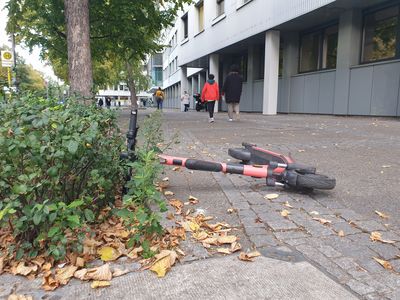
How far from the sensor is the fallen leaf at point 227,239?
2.66 meters

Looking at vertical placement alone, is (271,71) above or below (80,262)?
above

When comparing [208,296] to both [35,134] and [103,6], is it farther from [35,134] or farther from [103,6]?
[103,6]

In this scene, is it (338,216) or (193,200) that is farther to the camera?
(193,200)

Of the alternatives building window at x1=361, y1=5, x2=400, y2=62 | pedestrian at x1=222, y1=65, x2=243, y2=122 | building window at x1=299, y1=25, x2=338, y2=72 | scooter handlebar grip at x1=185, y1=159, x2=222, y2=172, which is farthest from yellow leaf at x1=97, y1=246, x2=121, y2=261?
building window at x1=299, y1=25, x2=338, y2=72

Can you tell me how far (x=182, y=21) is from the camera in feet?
111

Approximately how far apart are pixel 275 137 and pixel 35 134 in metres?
6.70

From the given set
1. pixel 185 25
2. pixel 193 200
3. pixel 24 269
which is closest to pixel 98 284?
pixel 24 269

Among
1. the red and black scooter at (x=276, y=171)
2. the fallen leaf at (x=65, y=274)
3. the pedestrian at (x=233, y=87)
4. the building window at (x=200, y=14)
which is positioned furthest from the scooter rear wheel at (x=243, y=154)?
the building window at (x=200, y=14)

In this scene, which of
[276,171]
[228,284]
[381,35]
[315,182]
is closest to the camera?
[228,284]

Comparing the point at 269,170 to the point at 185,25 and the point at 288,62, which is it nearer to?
the point at 288,62

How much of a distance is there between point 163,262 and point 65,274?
0.59 metres

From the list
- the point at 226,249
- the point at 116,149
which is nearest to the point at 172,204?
the point at 116,149

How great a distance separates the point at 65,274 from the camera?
2.24 meters

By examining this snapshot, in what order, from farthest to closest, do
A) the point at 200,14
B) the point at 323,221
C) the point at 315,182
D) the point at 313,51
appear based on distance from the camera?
the point at 200,14, the point at 313,51, the point at 315,182, the point at 323,221
